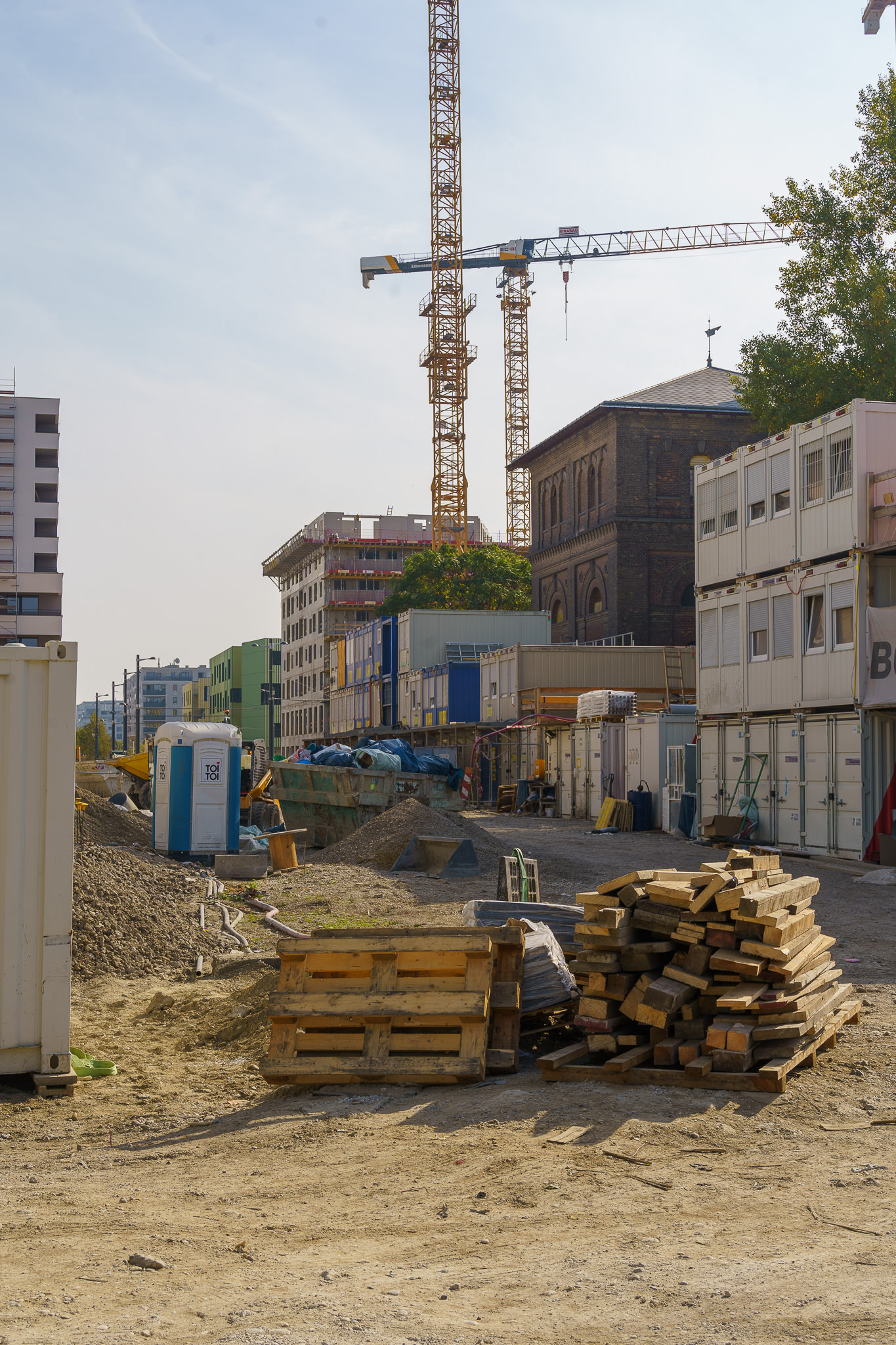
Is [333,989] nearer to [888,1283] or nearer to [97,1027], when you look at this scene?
[97,1027]

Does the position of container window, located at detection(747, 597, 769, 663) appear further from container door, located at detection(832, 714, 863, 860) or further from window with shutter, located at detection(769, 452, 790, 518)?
container door, located at detection(832, 714, 863, 860)

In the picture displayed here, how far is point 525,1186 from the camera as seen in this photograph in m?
5.71

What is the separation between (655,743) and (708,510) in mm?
6514

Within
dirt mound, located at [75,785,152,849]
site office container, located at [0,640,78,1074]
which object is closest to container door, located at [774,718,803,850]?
dirt mound, located at [75,785,152,849]

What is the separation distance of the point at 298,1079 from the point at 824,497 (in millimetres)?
17896

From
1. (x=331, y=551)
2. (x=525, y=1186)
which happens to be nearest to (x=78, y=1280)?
(x=525, y=1186)

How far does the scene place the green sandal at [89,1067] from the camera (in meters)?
8.09

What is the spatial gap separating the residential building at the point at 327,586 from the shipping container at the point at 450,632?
39679mm

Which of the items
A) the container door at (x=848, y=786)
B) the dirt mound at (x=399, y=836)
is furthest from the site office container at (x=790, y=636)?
the dirt mound at (x=399, y=836)

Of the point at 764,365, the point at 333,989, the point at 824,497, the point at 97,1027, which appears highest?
the point at 764,365

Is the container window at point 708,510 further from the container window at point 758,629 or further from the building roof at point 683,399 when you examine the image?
the building roof at point 683,399

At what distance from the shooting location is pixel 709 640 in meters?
27.3

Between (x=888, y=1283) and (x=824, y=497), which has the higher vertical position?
(x=824, y=497)

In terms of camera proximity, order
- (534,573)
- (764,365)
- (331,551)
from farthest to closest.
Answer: (331,551), (534,573), (764,365)
